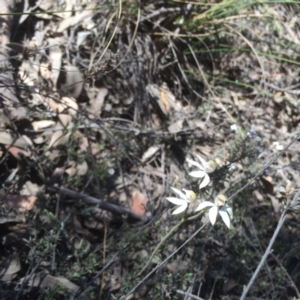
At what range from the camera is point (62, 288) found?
2.38 metres

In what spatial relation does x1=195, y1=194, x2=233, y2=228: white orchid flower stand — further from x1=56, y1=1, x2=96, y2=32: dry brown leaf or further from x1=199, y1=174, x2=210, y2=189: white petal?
x1=56, y1=1, x2=96, y2=32: dry brown leaf

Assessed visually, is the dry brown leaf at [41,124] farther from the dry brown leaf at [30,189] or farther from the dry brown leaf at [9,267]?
the dry brown leaf at [9,267]

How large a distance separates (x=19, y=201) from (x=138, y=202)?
0.81 meters

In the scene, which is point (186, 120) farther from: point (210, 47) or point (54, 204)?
point (54, 204)

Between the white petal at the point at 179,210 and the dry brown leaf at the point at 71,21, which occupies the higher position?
the dry brown leaf at the point at 71,21

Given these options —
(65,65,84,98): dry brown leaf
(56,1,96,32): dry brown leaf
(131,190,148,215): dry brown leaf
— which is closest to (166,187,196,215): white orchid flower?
(131,190,148,215): dry brown leaf

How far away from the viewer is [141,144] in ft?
11.4

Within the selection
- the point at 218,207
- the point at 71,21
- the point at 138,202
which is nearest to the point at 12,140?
the point at 138,202

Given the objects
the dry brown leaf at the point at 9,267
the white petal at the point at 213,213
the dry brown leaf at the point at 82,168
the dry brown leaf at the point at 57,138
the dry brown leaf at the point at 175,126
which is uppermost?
the white petal at the point at 213,213

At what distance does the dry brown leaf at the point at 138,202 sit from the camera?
3.19 metres

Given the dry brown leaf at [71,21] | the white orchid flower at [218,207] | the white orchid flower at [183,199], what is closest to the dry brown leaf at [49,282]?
the white orchid flower at [183,199]

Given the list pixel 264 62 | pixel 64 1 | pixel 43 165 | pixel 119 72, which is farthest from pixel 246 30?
pixel 43 165

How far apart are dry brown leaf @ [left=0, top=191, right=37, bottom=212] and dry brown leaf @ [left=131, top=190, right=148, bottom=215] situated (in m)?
0.69

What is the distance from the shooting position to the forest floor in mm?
2631
